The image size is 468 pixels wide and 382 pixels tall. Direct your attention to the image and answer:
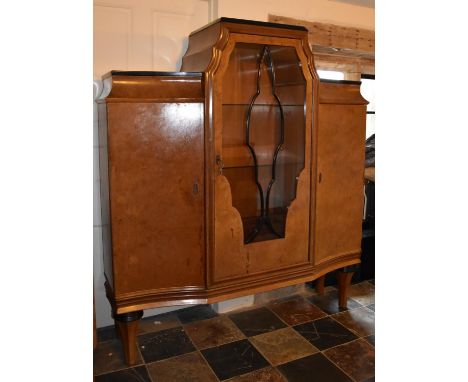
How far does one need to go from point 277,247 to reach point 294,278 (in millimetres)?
223

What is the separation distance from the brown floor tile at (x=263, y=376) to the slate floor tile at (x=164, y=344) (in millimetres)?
383

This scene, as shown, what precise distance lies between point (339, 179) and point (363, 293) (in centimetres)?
104

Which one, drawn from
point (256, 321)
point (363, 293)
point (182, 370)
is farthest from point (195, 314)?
point (363, 293)

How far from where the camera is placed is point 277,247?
242 cm

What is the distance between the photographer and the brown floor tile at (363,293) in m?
3.10

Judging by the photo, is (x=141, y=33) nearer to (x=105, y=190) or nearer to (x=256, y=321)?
(x=105, y=190)

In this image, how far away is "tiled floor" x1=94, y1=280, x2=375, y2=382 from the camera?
87.0 inches

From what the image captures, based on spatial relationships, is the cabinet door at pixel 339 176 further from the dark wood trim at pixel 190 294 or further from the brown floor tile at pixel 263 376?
the brown floor tile at pixel 263 376

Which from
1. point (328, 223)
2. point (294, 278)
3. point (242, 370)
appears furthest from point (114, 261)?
point (328, 223)

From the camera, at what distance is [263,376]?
86.0 inches

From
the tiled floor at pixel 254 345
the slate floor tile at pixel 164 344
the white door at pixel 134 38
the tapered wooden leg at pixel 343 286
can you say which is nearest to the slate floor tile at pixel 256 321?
the tiled floor at pixel 254 345
